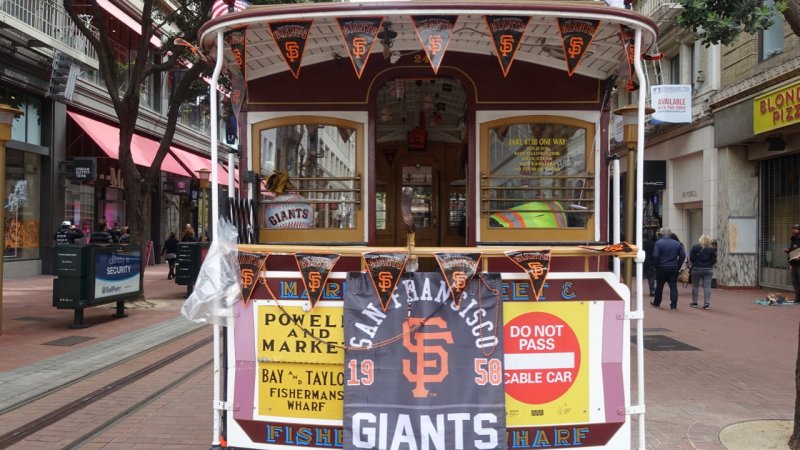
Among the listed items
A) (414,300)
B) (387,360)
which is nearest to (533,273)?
(414,300)

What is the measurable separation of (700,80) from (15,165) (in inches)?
773

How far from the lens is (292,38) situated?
3.86m

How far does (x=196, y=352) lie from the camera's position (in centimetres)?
857

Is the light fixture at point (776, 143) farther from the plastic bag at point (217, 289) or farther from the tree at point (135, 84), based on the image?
the plastic bag at point (217, 289)

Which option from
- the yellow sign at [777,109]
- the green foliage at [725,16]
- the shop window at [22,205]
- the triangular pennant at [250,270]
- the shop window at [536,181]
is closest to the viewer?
the triangular pennant at [250,270]

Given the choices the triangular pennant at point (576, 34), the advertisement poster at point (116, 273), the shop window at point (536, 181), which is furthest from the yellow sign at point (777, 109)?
the advertisement poster at point (116, 273)

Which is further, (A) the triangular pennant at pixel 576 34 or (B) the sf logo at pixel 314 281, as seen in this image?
(A) the triangular pennant at pixel 576 34

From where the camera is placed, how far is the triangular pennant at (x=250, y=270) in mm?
3670

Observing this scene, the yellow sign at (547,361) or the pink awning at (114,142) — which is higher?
the pink awning at (114,142)

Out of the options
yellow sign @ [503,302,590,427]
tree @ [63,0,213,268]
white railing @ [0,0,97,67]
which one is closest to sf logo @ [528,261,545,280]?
yellow sign @ [503,302,590,427]

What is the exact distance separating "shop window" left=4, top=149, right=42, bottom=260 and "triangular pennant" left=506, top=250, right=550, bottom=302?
55.0 feet

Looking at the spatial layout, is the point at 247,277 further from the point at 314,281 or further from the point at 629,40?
the point at 629,40

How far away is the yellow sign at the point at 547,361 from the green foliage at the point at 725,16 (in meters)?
4.92

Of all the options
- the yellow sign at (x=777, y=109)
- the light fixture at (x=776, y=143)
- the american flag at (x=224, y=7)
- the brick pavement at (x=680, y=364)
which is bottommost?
the brick pavement at (x=680, y=364)
